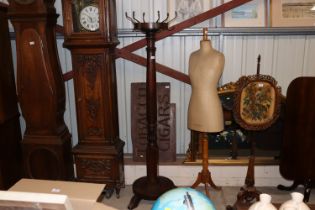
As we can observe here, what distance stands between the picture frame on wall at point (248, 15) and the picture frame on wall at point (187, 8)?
16 cm

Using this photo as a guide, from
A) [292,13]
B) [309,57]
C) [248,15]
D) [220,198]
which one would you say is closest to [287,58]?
[309,57]

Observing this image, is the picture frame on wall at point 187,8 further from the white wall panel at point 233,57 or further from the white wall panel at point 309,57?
the white wall panel at point 309,57

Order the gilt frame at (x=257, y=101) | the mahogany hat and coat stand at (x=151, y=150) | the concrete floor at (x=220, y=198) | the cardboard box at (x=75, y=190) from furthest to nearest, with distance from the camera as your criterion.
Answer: the concrete floor at (x=220, y=198) < the mahogany hat and coat stand at (x=151, y=150) < the gilt frame at (x=257, y=101) < the cardboard box at (x=75, y=190)

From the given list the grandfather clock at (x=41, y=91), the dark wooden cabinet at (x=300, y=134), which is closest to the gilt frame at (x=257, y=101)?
the dark wooden cabinet at (x=300, y=134)

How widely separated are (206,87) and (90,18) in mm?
1067

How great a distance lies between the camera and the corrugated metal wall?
110 inches

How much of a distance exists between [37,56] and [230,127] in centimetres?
179

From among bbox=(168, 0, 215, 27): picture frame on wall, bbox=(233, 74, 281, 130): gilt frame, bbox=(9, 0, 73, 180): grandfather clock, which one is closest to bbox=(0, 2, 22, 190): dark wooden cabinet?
bbox=(9, 0, 73, 180): grandfather clock

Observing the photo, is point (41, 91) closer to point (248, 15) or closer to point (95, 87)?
point (95, 87)

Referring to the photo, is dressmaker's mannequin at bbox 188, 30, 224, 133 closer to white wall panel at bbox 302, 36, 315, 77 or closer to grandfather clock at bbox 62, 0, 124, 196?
grandfather clock at bbox 62, 0, 124, 196

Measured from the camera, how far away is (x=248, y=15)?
109 inches

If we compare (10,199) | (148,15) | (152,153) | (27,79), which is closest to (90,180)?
(152,153)

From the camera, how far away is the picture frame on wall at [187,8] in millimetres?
2764

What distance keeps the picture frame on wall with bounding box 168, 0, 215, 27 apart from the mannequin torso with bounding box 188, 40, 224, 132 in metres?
0.55
